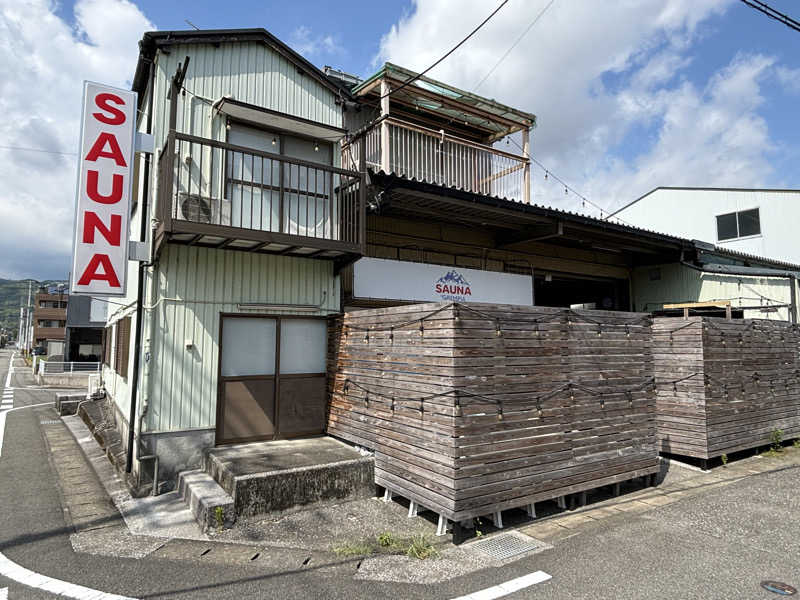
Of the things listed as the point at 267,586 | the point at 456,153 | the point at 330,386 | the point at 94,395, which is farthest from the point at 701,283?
the point at 94,395

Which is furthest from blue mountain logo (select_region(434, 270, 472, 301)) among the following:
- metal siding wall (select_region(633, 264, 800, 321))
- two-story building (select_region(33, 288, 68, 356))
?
two-story building (select_region(33, 288, 68, 356))

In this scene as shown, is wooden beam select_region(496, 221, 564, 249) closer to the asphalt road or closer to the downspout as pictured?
the asphalt road

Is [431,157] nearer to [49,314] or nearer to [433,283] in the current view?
[433,283]

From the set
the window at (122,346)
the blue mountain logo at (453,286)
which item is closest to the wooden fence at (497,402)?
the blue mountain logo at (453,286)

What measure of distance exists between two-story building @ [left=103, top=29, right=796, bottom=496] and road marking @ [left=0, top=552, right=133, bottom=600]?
201 centimetres

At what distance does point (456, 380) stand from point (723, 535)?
3417 millimetres

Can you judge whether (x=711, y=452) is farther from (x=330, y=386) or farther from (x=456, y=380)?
(x=330, y=386)

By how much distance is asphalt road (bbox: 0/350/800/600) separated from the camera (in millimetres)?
4062

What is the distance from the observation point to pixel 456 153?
10.7m

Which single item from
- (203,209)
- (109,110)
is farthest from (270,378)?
(109,110)

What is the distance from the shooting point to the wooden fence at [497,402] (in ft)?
17.1

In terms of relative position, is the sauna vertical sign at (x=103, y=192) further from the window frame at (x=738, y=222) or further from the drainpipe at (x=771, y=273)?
the window frame at (x=738, y=222)

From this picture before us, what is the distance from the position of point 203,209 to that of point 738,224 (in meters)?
23.2

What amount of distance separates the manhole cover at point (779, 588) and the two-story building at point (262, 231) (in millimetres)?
5935
